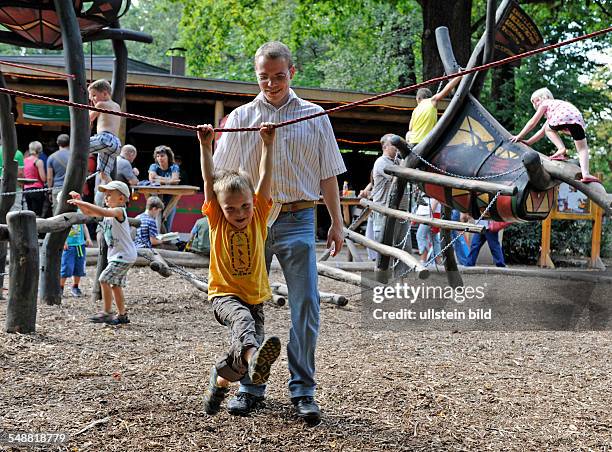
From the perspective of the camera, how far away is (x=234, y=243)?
3586mm

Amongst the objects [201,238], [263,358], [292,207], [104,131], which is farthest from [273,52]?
[201,238]

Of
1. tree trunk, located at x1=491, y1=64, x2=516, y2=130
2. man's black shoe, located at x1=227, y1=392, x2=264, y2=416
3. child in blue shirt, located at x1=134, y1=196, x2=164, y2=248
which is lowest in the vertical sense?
man's black shoe, located at x1=227, y1=392, x2=264, y2=416

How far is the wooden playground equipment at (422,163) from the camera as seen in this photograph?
6.92 meters

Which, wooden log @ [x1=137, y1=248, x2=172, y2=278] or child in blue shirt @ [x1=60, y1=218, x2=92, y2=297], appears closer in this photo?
wooden log @ [x1=137, y1=248, x2=172, y2=278]

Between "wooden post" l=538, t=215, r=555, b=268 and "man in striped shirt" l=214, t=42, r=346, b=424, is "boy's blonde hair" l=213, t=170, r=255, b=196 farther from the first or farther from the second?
"wooden post" l=538, t=215, r=555, b=268

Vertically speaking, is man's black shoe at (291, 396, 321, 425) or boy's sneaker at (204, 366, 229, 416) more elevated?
boy's sneaker at (204, 366, 229, 416)

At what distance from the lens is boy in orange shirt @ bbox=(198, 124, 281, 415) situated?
3.50m

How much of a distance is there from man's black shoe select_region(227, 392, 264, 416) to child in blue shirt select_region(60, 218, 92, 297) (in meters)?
4.84

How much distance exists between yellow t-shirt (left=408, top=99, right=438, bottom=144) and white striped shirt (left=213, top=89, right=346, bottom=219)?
196 inches

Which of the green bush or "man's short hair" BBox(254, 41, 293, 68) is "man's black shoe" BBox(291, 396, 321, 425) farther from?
the green bush

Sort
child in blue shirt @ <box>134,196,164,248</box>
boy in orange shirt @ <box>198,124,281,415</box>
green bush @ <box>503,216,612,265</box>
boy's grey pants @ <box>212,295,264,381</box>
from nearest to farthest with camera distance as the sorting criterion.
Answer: boy's grey pants @ <box>212,295,264,381</box> < boy in orange shirt @ <box>198,124,281,415</box> < child in blue shirt @ <box>134,196,164,248</box> < green bush @ <box>503,216,612,265</box>

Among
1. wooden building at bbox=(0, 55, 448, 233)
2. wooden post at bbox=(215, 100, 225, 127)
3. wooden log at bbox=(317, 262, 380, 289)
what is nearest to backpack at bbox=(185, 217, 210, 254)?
wooden log at bbox=(317, 262, 380, 289)

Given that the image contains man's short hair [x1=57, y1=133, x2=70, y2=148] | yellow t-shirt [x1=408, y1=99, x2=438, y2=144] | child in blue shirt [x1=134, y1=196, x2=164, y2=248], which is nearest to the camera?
child in blue shirt [x1=134, y1=196, x2=164, y2=248]

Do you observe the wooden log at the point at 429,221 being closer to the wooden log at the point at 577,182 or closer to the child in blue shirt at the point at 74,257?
the wooden log at the point at 577,182
